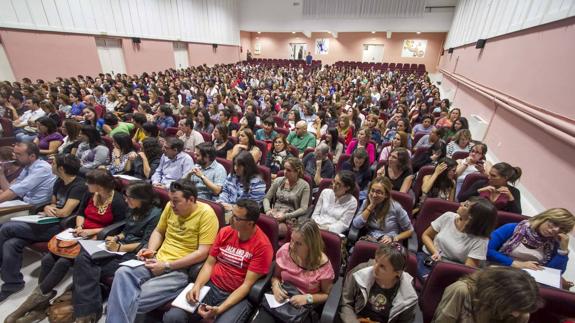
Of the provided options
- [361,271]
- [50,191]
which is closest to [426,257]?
[361,271]

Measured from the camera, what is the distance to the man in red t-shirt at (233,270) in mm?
1671

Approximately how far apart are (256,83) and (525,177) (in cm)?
1049

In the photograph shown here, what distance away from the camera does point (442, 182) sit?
2762mm

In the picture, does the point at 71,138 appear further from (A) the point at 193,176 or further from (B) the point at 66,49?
(B) the point at 66,49

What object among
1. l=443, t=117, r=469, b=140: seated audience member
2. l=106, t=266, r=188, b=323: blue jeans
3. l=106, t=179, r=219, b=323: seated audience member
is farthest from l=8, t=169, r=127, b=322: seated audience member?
l=443, t=117, r=469, b=140: seated audience member

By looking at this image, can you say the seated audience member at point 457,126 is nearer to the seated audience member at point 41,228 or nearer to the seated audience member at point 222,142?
the seated audience member at point 222,142

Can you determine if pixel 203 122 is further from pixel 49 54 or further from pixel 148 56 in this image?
pixel 148 56

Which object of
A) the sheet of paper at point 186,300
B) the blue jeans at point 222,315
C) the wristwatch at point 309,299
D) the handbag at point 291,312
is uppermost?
the wristwatch at point 309,299

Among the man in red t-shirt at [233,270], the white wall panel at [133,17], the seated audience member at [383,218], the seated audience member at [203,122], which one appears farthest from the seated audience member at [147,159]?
the white wall panel at [133,17]

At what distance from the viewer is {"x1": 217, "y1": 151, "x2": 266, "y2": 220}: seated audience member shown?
271cm

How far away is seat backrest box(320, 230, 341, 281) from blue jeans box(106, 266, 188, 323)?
44.1 inches

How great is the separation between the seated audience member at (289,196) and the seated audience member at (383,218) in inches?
22.0

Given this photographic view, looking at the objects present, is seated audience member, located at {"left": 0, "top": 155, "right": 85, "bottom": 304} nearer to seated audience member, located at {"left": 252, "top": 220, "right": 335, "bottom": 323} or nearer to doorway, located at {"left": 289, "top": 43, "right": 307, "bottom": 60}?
seated audience member, located at {"left": 252, "top": 220, "right": 335, "bottom": 323}

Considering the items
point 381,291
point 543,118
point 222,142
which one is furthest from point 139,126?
point 543,118
